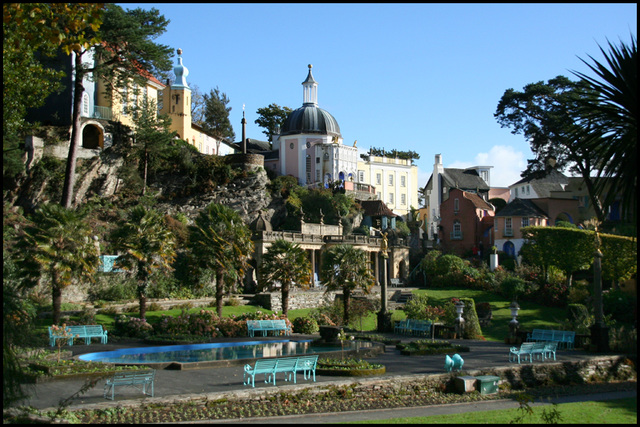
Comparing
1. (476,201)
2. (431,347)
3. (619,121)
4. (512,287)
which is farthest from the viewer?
(476,201)

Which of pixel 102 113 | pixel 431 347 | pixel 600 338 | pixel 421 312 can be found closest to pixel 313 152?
pixel 102 113

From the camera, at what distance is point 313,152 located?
7156 centimetres

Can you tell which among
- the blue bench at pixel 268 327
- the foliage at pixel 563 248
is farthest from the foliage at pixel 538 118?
the blue bench at pixel 268 327

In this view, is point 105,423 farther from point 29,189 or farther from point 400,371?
point 29,189

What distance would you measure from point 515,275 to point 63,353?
3747 centimetres

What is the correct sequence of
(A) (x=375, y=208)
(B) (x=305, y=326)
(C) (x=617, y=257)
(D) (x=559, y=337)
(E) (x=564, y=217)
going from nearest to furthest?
(D) (x=559, y=337)
(B) (x=305, y=326)
(C) (x=617, y=257)
(E) (x=564, y=217)
(A) (x=375, y=208)

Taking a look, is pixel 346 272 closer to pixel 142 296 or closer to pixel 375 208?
pixel 142 296

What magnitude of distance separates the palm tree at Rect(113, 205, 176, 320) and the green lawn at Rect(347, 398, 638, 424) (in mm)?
20942

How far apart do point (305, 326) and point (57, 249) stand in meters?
12.9

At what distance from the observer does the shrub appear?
34156 mm

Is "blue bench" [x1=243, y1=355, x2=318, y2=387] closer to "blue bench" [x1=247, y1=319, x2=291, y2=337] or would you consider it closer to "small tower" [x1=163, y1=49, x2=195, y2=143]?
"blue bench" [x1=247, y1=319, x2=291, y2=337]

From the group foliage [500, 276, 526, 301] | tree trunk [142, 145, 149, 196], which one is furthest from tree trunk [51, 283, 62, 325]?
foliage [500, 276, 526, 301]

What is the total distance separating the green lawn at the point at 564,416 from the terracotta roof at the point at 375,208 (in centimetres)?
5061

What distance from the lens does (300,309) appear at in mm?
44312
